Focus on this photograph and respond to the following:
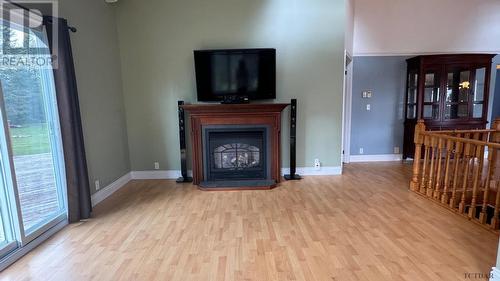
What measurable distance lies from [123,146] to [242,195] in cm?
213

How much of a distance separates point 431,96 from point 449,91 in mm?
372

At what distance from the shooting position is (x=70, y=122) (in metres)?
2.80

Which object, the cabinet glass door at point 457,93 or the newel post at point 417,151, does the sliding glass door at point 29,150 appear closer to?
the newel post at point 417,151

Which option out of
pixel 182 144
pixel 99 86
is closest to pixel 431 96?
pixel 182 144

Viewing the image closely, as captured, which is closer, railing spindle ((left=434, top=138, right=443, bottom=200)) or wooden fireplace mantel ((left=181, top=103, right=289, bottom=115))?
railing spindle ((left=434, top=138, right=443, bottom=200))

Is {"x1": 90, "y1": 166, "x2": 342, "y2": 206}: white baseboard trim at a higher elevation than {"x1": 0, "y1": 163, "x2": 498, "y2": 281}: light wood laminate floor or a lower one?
higher

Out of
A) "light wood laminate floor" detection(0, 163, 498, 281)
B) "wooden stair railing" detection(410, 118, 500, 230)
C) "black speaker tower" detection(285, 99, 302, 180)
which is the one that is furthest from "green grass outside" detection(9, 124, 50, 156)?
"wooden stair railing" detection(410, 118, 500, 230)

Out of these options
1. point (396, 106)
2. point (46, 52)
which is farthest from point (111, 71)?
point (396, 106)

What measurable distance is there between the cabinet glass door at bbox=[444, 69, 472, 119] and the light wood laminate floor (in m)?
2.76

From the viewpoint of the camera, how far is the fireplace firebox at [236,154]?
4.24m

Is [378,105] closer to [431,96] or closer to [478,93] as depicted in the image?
[431,96]

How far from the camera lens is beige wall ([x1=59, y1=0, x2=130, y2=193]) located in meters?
3.28

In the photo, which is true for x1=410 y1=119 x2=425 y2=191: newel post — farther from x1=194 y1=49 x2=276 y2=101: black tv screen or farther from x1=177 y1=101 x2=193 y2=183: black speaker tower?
x1=177 y1=101 x2=193 y2=183: black speaker tower

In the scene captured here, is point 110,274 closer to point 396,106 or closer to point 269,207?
point 269,207
